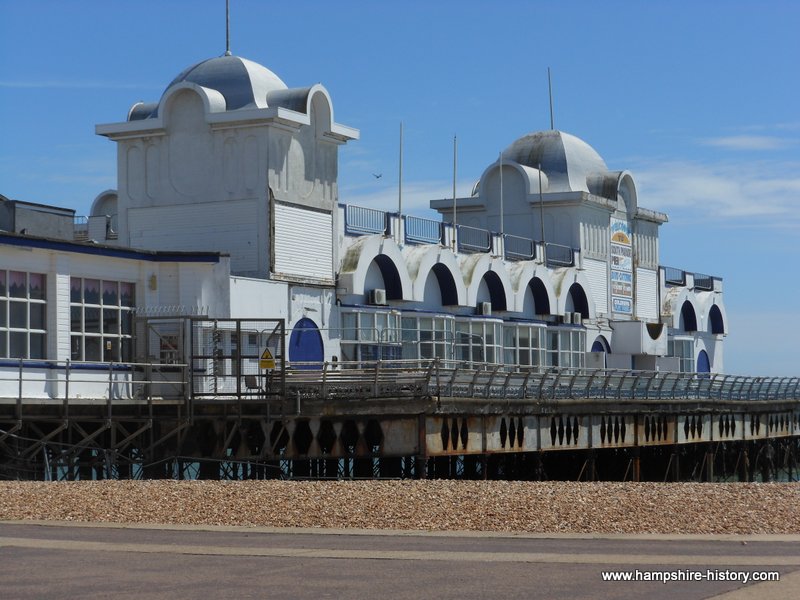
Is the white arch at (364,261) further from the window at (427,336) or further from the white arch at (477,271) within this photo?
the white arch at (477,271)

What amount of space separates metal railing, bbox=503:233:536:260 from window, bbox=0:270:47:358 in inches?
1043

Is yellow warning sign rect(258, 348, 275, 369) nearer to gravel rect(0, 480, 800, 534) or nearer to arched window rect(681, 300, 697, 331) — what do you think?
gravel rect(0, 480, 800, 534)

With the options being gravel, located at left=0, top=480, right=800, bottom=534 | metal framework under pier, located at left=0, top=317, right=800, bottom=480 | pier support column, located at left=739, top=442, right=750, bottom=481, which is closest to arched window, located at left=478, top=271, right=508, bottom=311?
metal framework under pier, located at left=0, top=317, right=800, bottom=480

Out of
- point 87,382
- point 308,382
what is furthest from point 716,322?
point 87,382

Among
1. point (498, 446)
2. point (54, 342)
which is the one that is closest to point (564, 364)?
point (498, 446)

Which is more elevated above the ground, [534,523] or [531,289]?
[531,289]

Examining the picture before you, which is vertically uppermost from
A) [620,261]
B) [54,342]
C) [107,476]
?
[620,261]

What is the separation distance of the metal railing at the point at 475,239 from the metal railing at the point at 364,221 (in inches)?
266

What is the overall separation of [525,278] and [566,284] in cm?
432

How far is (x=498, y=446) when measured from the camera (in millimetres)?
34031

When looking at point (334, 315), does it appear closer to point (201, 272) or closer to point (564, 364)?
point (201, 272)

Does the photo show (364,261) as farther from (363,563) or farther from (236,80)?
(363,563)

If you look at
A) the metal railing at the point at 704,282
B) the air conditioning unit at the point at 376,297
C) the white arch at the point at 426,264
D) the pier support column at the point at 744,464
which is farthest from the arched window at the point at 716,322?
the air conditioning unit at the point at 376,297

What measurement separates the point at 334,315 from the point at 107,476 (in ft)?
41.7
